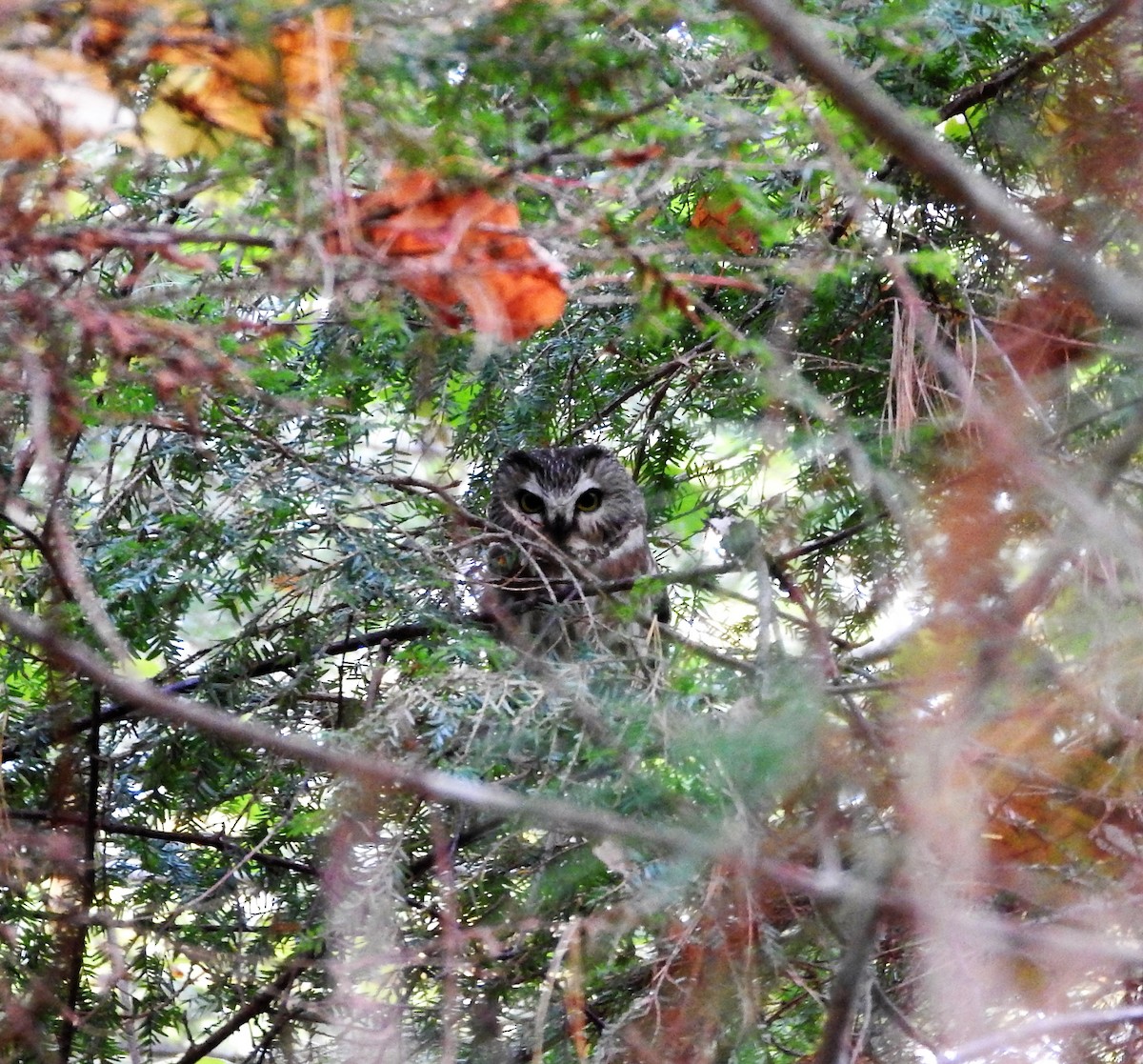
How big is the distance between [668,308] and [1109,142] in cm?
95

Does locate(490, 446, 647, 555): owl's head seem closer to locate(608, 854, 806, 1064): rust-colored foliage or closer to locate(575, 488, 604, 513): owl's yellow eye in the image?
locate(575, 488, 604, 513): owl's yellow eye

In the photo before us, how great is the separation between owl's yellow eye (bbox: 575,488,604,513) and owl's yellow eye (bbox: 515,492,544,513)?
0.13m

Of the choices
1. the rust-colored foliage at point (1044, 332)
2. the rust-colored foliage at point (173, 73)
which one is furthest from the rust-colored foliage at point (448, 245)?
the rust-colored foliage at point (1044, 332)

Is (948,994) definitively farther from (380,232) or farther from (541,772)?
(380,232)

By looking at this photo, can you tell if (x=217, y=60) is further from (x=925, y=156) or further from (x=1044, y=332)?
(x=1044, y=332)

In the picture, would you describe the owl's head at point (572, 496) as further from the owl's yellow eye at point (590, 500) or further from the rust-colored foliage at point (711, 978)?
the rust-colored foliage at point (711, 978)

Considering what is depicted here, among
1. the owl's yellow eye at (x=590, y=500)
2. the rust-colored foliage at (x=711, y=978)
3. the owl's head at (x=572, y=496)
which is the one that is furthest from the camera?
the owl's yellow eye at (x=590, y=500)

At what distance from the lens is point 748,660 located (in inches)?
76.8

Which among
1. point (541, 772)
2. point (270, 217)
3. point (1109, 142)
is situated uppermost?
point (1109, 142)

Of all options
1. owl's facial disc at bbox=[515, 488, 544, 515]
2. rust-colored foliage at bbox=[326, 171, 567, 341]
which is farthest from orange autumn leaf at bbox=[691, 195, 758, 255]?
owl's facial disc at bbox=[515, 488, 544, 515]

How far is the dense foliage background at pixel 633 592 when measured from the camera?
4.25 feet

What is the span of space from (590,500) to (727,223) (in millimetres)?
1966

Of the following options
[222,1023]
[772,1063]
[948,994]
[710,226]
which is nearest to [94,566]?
[222,1023]

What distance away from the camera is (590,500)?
12.1ft
